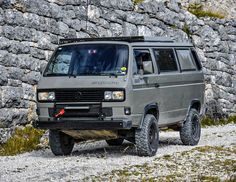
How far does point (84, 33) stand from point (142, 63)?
189 inches

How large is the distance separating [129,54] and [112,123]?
1.39 meters

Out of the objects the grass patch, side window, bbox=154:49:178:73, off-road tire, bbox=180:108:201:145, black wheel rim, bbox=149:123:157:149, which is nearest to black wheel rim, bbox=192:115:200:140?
off-road tire, bbox=180:108:201:145

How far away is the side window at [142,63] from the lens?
40.3ft

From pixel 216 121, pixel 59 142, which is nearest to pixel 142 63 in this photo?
pixel 59 142

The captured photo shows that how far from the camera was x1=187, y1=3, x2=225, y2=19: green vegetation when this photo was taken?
70.7ft

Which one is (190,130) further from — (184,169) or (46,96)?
(184,169)

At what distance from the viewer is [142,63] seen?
40.8 ft

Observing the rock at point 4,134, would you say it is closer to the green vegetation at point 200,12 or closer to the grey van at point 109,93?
the grey van at point 109,93

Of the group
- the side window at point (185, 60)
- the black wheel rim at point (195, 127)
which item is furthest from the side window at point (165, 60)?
the black wheel rim at point (195, 127)

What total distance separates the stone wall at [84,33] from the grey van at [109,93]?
199cm

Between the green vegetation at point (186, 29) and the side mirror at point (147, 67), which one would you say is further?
the green vegetation at point (186, 29)

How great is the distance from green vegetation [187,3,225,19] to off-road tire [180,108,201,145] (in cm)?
773

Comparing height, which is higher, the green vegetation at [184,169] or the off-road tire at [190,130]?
the off-road tire at [190,130]

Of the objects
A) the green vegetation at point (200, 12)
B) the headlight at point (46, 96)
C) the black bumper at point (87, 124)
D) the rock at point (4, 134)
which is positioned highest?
the green vegetation at point (200, 12)
